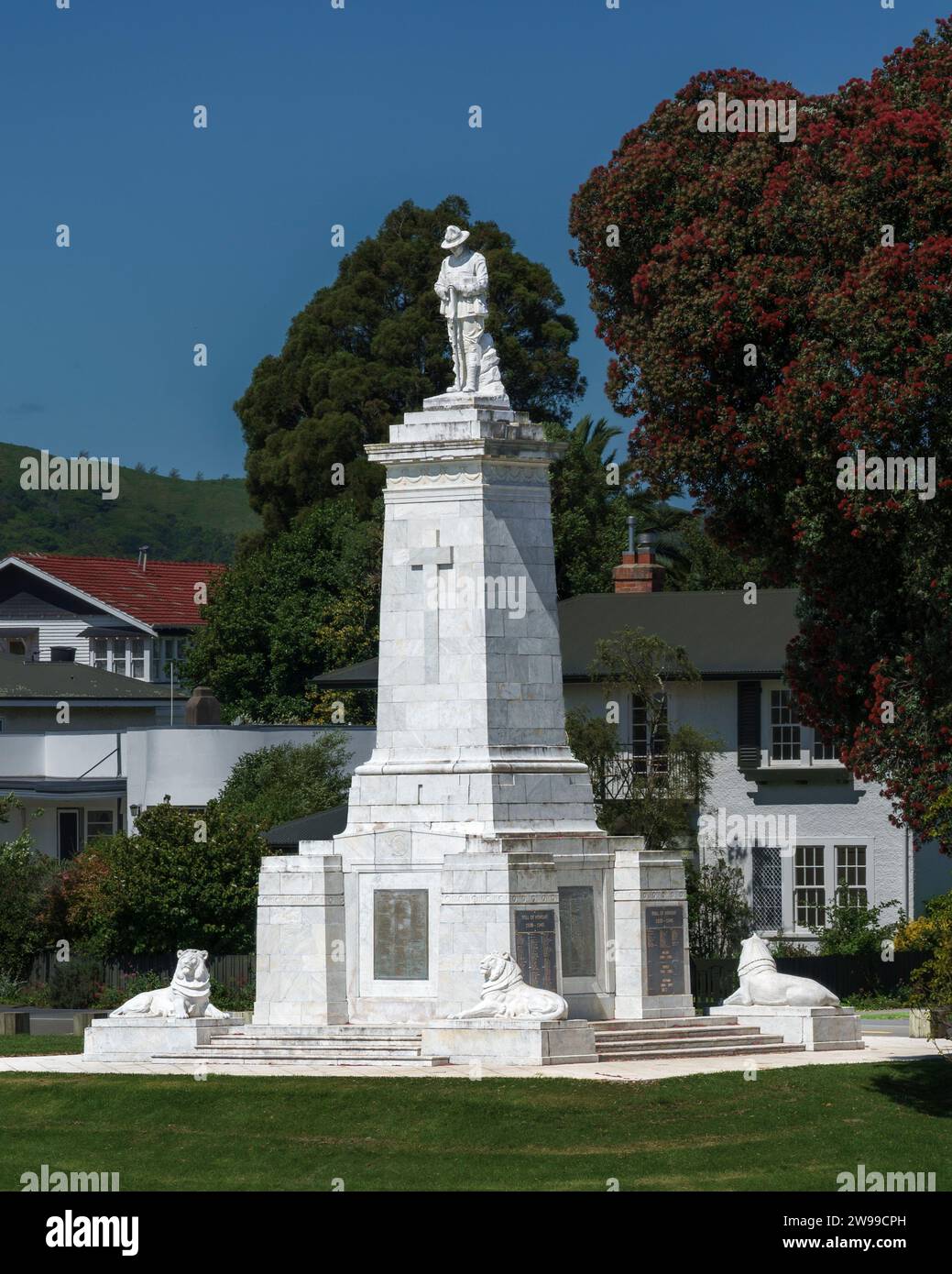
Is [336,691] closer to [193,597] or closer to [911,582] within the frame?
[193,597]

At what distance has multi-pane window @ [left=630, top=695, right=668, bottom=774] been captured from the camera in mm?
55969

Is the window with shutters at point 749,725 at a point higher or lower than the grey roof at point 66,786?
higher

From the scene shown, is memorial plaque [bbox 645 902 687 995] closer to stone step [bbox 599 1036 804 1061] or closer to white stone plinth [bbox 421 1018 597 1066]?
stone step [bbox 599 1036 804 1061]

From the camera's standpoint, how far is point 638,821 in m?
52.8

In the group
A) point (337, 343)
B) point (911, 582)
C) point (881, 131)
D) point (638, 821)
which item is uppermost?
point (337, 343)

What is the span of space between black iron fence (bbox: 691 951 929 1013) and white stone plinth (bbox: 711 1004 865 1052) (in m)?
9.92

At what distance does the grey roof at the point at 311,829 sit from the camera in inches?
2014

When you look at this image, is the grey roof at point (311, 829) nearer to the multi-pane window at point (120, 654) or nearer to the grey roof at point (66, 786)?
the grey roof at point (66, 786)

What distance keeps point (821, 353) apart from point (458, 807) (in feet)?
28.1

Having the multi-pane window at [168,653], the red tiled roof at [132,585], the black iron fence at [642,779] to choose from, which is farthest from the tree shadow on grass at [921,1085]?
the multi-pane window at [168,653]

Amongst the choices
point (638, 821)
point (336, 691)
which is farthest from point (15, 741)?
point (638, 821)

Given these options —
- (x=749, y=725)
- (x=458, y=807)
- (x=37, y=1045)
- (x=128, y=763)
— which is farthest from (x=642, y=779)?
(x=458, y=807)

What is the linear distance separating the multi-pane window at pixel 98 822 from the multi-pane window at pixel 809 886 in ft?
58.7
